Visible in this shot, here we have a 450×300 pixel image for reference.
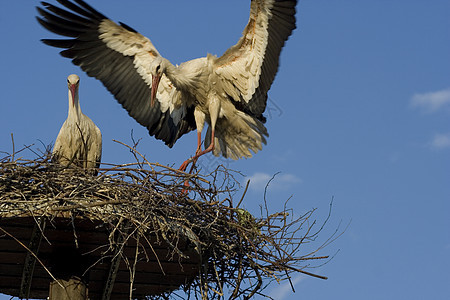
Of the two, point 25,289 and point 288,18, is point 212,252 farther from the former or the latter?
point 288,18

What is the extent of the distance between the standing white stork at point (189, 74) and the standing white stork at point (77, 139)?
0.69 m

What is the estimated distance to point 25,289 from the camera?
17.6ft

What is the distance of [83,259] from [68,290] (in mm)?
237

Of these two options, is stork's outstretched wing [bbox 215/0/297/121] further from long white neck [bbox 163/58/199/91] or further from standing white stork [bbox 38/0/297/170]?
long white neck [bbox 163/58/199/91]

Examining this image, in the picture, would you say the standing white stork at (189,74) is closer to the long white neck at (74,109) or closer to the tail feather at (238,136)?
the tail feather at (238,136)

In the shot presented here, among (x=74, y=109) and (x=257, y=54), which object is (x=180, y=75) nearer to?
(x=257, y=54)

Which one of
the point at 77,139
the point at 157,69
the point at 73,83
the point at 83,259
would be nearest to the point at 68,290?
the point at 83,259

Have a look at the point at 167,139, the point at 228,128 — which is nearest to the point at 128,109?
the point at 167,139

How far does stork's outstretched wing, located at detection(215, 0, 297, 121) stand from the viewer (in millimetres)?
6832

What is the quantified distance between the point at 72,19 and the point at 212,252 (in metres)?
3.03

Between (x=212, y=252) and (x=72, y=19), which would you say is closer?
(x=212, y=252)

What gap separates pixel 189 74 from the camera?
707 centimetres

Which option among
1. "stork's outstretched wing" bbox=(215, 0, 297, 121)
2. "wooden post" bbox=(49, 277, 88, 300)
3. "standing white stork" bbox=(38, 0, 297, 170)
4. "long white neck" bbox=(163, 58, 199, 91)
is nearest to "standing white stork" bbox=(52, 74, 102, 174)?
"standing white stork" bbox=(38, 0, 297, 170)

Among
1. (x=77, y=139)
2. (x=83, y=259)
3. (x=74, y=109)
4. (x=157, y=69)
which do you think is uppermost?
(x=157, y=69)
